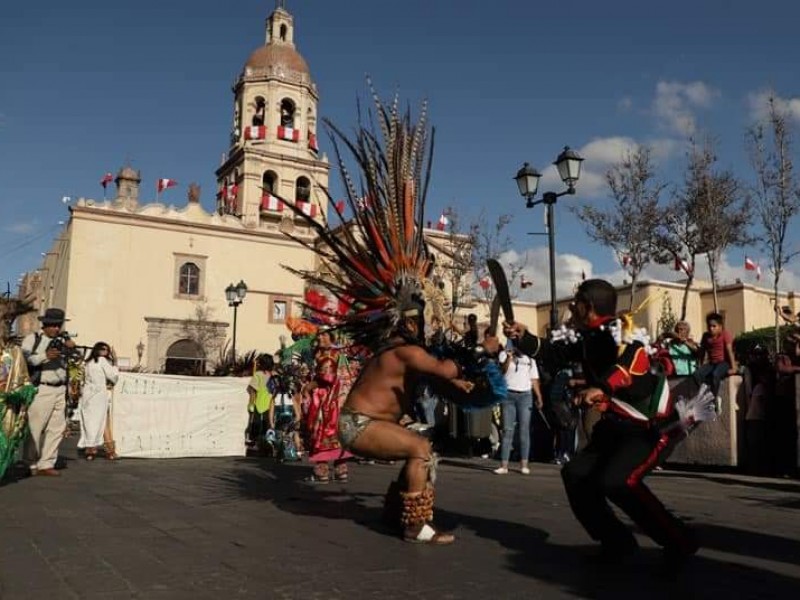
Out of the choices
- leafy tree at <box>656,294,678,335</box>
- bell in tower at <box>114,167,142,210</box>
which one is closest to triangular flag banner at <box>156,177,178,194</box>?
bell in tower at <box>114,167,142,210</box>

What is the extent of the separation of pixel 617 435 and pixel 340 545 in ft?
6.11

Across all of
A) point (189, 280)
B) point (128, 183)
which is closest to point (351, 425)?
point (189, 280)

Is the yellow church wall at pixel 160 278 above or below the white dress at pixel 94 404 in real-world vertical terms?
above

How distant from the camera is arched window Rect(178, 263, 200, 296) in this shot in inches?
1742

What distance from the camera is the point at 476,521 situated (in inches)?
232

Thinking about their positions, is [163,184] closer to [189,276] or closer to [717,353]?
[189,276]

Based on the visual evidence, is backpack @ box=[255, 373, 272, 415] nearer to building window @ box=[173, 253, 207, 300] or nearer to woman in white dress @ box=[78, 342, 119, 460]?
woman in white dress @ box=[78, 342, 119, 460]

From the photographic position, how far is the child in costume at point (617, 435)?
4.21m

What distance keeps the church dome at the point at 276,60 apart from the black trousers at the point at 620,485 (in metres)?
51.3

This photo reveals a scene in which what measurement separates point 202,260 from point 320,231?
40.7m

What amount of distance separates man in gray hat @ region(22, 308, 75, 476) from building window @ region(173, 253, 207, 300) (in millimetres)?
35585

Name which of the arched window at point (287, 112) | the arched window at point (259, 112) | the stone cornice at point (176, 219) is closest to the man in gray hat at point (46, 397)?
the stone cornice at point (176, 219)

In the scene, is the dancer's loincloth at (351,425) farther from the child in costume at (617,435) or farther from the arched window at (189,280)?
the arched window at (189,280)

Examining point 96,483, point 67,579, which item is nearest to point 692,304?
point 96,483
